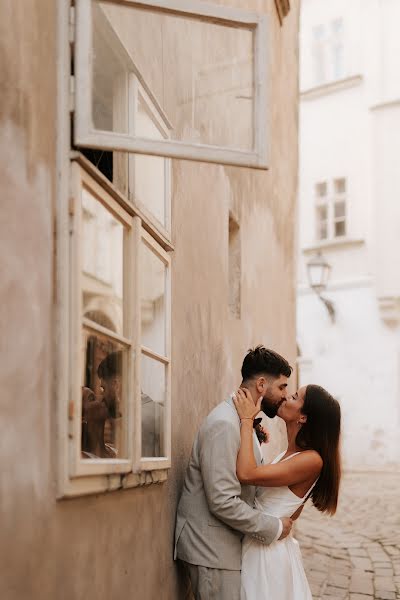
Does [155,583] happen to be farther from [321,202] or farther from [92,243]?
[321,202]

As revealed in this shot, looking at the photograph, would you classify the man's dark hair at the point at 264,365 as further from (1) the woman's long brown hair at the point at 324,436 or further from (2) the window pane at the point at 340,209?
Result: (2) the window pane at the point at 340,209

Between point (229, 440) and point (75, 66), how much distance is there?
1967mm

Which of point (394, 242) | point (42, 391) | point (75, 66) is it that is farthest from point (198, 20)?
point (394, 242)

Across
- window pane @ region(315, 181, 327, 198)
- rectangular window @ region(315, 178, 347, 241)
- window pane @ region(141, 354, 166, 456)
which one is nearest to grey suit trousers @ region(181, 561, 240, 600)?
window pane @ region(141, 354, 166, 456)

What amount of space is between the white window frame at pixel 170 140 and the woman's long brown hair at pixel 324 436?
150 centimetres

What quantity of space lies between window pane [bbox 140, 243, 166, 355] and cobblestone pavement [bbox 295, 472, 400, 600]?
146 inches

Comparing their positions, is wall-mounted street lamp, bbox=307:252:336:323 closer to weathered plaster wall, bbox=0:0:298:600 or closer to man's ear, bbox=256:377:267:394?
weathered plaster wall, bbox=0:0:298:600

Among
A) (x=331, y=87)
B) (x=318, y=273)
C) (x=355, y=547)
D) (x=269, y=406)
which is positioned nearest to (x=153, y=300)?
(x=269, y=406)

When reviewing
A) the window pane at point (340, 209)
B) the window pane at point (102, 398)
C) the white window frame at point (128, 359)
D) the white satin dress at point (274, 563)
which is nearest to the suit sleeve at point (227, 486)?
the white satin dress at point (274, 563)

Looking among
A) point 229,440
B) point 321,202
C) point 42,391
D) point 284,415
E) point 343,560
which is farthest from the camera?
point 321,202

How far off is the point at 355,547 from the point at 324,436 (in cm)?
597

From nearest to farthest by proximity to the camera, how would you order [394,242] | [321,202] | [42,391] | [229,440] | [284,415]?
[42,391]
[229,440]
[284,415]
[394,242]
[321,202]

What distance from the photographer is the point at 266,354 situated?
15.6ft

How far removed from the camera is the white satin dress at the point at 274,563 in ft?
14.9
